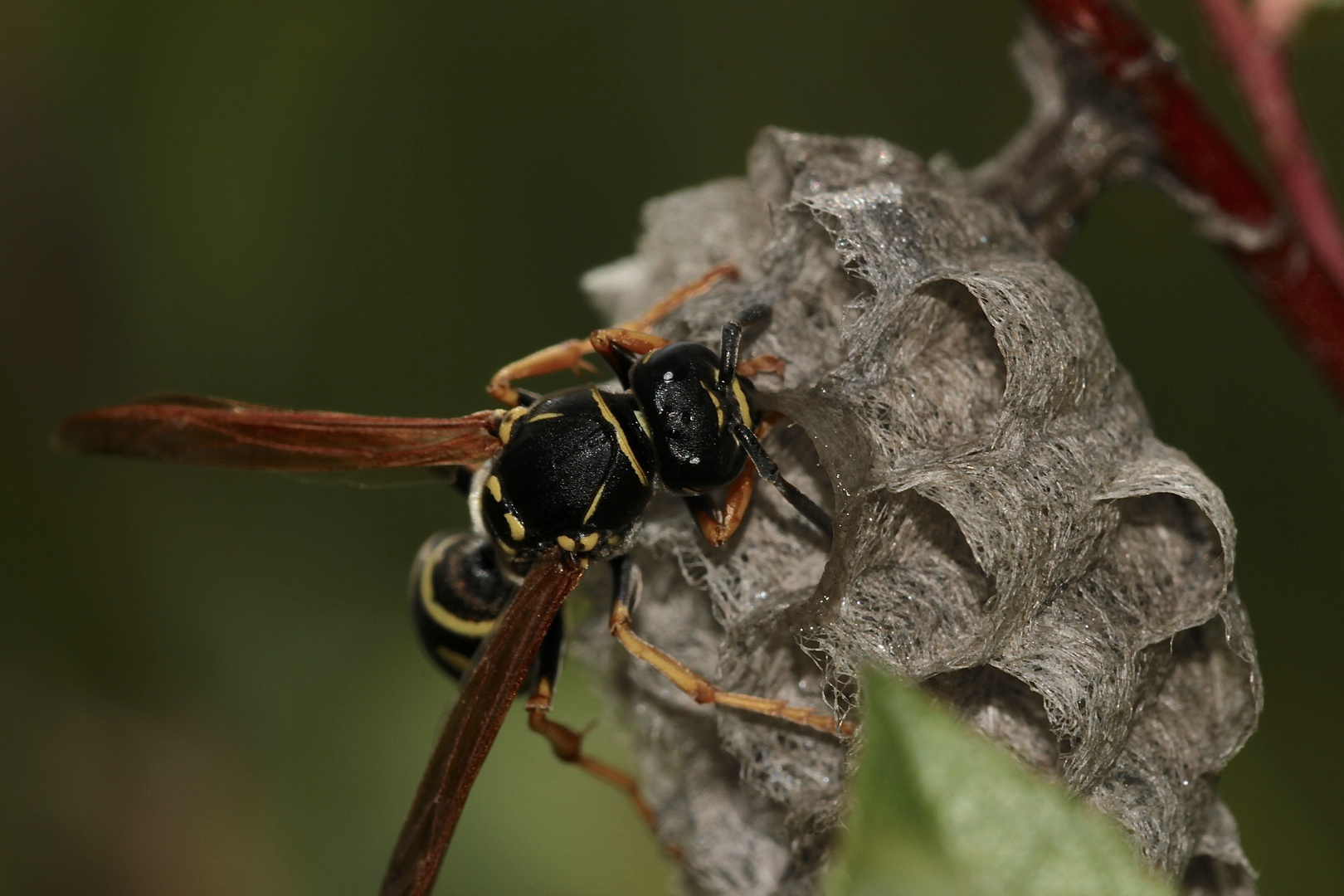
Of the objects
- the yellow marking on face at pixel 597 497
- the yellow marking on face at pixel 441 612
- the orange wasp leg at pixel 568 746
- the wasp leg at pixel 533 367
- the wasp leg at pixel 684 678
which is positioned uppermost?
the wasp leg at pixel 533 367

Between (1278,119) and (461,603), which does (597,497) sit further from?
(1278,119)

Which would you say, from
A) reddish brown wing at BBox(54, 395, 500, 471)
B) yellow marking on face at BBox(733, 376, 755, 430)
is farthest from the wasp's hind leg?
reddish brown wing at BBox(54, 395, 500, 471)

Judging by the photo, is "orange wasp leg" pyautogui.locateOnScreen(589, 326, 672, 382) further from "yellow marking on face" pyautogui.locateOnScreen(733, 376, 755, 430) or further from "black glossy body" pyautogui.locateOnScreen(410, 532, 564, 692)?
"black glossy body" pyautogui.locateOnScreen(410, 532, 564, 692)

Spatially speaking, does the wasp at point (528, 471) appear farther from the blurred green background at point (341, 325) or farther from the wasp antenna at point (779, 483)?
the blurred green background at point (341, 325)

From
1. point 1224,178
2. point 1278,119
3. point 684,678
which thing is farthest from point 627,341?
point 1278,119

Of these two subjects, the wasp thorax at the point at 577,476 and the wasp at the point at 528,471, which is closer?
the wasp at the point at 528,471

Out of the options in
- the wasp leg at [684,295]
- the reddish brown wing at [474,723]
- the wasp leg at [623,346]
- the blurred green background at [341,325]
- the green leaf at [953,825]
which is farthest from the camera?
the blurred green background at [341,325]

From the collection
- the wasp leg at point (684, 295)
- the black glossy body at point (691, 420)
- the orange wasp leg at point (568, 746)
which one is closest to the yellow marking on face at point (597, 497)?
the black glossy body at point (691, 420)
